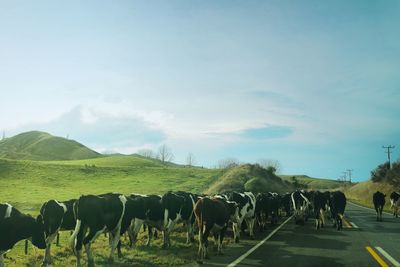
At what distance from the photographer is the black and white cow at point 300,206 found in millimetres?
30867

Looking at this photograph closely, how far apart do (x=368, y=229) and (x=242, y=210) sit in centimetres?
759

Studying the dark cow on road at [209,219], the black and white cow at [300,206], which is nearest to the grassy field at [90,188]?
the dark cow on road at [209,219]

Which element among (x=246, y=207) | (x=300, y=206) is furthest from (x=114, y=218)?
(x=300, y=206)

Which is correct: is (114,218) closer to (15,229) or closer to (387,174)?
(15,229)

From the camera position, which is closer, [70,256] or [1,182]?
[70,256]

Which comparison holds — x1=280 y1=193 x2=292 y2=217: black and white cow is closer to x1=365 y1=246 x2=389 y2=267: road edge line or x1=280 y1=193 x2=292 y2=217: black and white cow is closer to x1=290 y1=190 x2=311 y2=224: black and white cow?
x1=290 y1=190 x2=311 y2=224: black and white cow

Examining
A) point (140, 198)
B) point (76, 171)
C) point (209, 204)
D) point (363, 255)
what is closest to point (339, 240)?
point (363, 255)

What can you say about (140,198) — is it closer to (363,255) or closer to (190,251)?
(190,251)

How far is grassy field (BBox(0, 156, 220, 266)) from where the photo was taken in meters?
16.2

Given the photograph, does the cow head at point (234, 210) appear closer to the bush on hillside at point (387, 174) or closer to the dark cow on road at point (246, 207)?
the dark cow on road at point (246, 207)

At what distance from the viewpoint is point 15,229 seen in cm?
1245

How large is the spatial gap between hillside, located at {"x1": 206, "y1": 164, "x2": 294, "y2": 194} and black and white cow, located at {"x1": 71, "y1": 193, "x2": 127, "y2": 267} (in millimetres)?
50913

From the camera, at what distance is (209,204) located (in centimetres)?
1664

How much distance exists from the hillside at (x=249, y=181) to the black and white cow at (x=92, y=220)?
167ft
